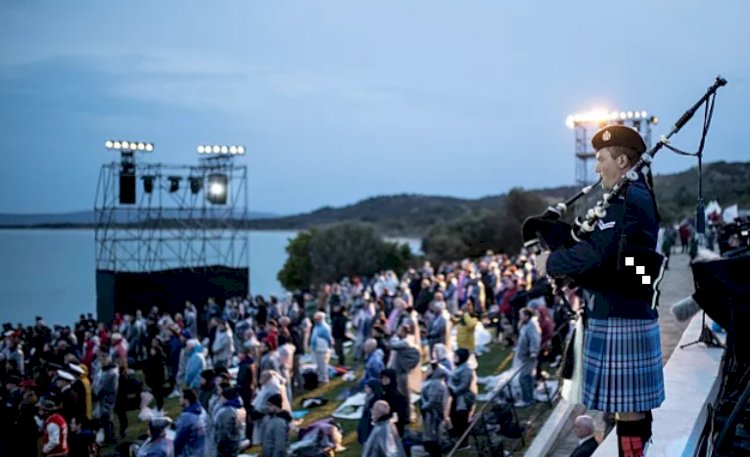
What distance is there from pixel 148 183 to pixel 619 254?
30138mm

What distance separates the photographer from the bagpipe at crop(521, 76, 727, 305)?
3.34m

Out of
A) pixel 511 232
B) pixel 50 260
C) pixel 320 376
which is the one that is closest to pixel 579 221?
pixel 320 376

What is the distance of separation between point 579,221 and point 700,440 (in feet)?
6.01

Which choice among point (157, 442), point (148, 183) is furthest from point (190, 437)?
point (148, 183)

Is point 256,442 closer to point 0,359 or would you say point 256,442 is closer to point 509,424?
point 509,424

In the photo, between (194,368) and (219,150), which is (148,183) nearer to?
(219,150)

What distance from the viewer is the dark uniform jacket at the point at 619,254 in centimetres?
331

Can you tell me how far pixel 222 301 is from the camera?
1199 inches

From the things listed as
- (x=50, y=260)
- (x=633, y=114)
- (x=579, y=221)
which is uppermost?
(x=633, y=114)

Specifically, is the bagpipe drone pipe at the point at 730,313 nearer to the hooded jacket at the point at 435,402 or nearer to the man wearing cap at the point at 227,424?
the hooded jacket at the point at 435,402

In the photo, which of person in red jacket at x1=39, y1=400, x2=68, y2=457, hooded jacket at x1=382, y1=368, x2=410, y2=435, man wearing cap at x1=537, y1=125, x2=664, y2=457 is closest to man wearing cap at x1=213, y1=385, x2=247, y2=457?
person in red jacket at x1=39, y1=400, x2=68, y2=457

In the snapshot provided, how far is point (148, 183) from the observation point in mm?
31391

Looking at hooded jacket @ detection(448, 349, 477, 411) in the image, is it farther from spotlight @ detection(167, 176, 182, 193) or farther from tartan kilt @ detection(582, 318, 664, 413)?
spotlight @ detection(167, 176, 182, 193)

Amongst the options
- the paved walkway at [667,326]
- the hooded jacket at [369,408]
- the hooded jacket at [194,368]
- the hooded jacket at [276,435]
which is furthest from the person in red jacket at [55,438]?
the paved walkway at [667,326]
